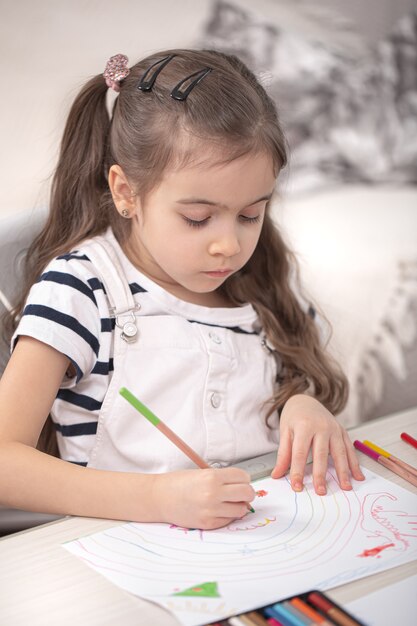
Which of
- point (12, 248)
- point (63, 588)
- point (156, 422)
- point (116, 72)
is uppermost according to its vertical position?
point (116, 72)

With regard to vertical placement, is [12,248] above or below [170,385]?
above

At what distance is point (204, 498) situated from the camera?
0.64m

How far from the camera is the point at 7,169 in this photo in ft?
3.56

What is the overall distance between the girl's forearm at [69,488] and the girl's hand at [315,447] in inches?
5.8

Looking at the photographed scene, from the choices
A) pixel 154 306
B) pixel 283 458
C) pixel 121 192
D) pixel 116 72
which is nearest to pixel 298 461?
pixel 283 458

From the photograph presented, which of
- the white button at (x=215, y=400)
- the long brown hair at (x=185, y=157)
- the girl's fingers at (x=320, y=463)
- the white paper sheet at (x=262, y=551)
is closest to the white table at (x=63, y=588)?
the white paper sheet at (x=262, y=551)

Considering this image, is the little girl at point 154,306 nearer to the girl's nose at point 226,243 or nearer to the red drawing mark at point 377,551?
the girl's nose at point 226,243

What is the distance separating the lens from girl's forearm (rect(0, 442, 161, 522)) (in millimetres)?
666

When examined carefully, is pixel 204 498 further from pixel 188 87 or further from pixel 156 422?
pixel 188 87

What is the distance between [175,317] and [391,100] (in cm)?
97

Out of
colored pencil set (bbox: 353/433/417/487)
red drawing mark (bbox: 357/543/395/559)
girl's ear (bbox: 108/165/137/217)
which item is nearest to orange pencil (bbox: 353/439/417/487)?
colored pencil set (bbox: 353/433/417/487)

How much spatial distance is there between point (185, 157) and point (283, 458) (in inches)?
13.0

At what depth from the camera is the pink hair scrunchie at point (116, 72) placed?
922mm

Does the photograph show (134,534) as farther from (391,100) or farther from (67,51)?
(391,100)
